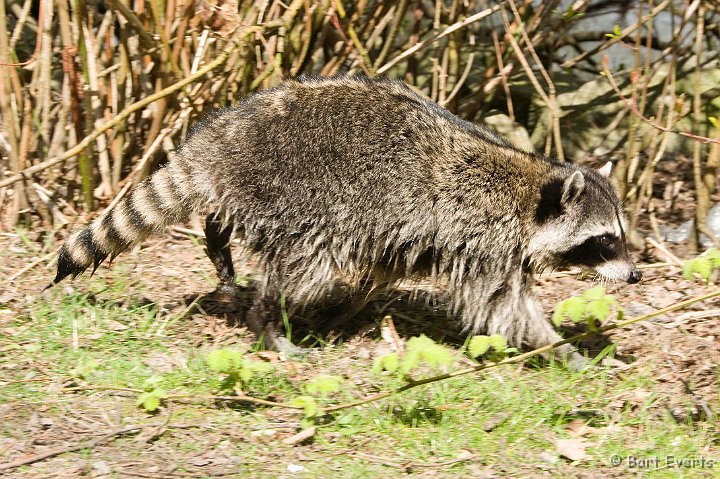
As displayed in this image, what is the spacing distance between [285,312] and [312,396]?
0.68m

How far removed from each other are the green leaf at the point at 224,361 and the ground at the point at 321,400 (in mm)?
197

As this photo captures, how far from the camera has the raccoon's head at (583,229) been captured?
491cm

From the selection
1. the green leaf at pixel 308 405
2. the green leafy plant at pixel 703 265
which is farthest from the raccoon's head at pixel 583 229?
the green leaf at pixel 308 405

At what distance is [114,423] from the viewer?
3.99 meters

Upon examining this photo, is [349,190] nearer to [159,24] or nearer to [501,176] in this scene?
[501,176]

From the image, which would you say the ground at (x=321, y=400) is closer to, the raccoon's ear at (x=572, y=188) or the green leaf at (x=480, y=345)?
the green leaf at (x=480, y=345)

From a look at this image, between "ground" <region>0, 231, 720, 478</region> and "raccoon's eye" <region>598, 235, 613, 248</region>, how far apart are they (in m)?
0.54

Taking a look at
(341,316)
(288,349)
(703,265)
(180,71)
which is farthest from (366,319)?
(703,265)

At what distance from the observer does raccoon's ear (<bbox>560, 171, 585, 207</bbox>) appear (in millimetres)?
4773

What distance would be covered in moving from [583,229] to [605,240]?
150 millimetres

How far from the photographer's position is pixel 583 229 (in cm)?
496

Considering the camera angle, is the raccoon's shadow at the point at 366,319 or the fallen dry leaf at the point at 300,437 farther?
the raccoon's shadow at the point at 366,319

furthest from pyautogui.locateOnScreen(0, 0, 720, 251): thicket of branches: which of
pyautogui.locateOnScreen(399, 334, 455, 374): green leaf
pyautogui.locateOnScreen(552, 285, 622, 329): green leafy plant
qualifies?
pyautogui.locateOnScreen(399, 334, 455, 374): green leaf

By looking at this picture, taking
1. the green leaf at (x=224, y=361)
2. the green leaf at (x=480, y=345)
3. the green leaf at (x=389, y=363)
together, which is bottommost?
the green leaf at (x=224, y=361)
